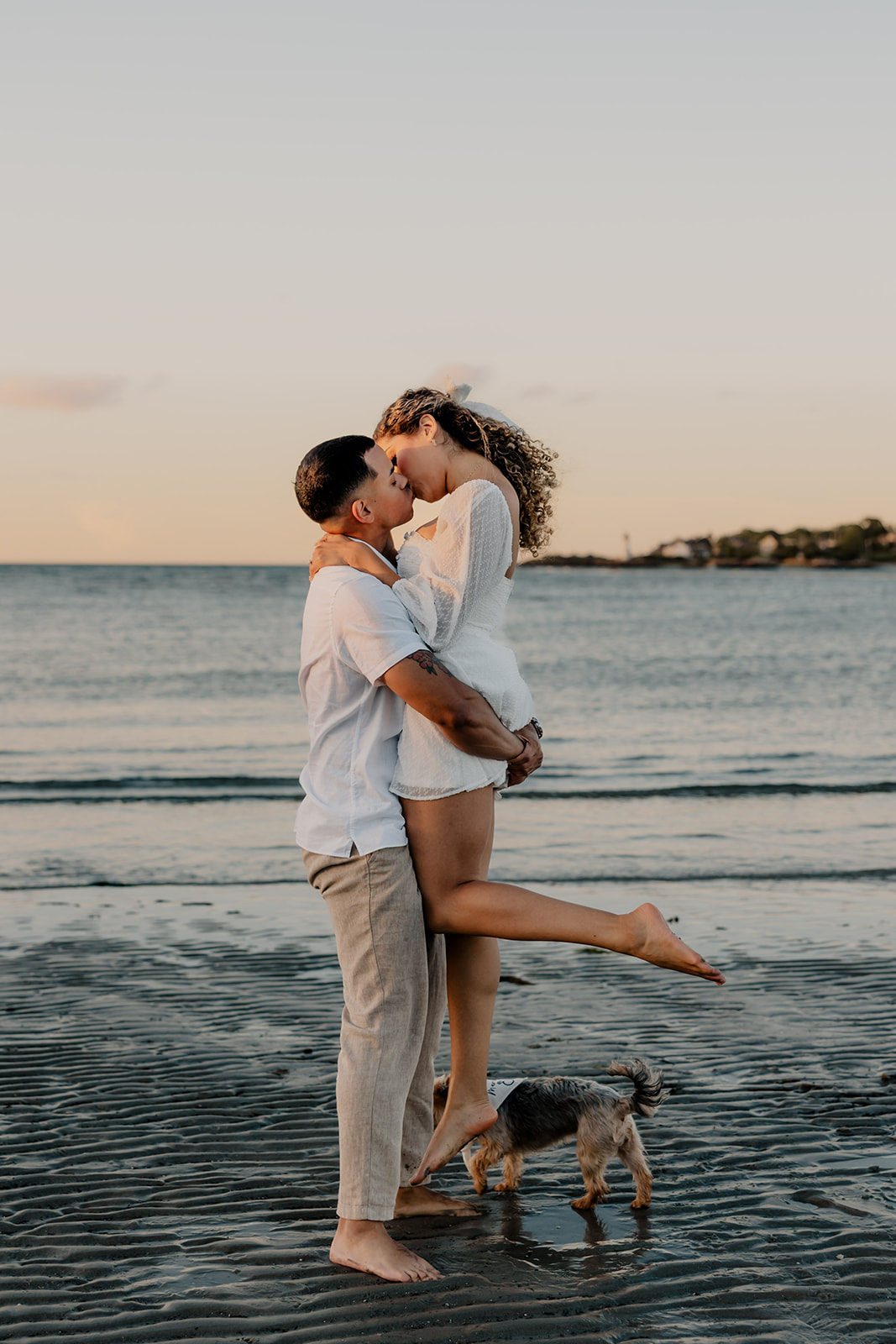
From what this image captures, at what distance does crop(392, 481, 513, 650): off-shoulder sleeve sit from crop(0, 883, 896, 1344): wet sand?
1.76 m

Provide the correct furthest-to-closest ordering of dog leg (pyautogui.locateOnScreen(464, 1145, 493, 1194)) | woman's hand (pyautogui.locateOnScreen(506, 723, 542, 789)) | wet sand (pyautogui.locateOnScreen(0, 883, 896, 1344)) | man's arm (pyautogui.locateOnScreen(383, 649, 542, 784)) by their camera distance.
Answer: dog leg (pyautogui.locateOnScreen(464, 1145, 493, 1194))
woman's hand (pyautogui.locateOnScreen(506, 723, 542, 789))
man's arm (pyautogui.locateOnScreen(383, 649, 542, 784))
wet sand (pyautogui.locateOnScreen(0, 883, 896, 1344))

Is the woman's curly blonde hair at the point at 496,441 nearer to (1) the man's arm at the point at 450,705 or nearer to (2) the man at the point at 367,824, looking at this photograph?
(2) the man at the point at 367,824

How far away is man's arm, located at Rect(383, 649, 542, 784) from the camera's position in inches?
A: 125

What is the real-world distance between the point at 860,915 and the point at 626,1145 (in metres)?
4.67

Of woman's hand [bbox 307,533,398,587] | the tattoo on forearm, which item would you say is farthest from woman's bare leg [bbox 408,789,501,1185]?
woman's hand [bbox 307,533,398,587]

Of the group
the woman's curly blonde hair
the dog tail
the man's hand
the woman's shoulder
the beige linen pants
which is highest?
the woman's curly blonde hair

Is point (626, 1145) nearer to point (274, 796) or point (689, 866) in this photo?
point (689, 866)

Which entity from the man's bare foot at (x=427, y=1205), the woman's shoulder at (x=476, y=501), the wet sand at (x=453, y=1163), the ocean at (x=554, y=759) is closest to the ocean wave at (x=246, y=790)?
the ocean at (x=554, y=759)

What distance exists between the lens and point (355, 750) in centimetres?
332

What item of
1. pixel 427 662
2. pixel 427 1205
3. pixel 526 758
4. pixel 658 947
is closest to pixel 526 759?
pixel 526 758

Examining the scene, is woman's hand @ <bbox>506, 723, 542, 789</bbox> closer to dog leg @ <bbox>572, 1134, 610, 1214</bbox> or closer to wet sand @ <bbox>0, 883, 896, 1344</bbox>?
dog leg @ <bbox>572, 1134, 610, 1214</bbox>

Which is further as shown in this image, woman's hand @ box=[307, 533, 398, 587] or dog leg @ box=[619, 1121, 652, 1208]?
dog leg @ box=[619, 1121, 652, 1208]

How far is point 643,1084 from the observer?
364 centimetres

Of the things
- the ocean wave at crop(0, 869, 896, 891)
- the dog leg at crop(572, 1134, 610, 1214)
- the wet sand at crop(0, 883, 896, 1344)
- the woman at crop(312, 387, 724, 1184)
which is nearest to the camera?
the wet sand at crop(0, 883, 896, 1344)
